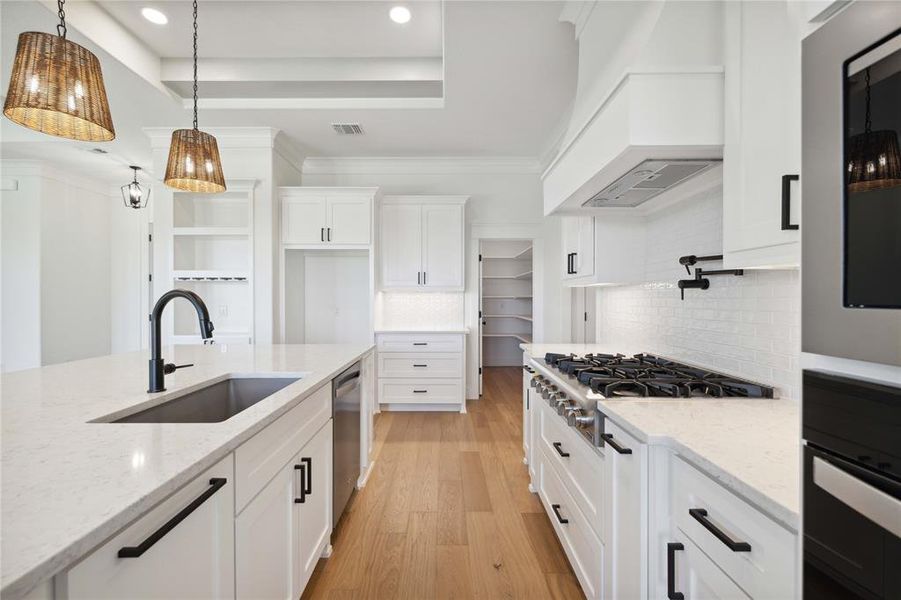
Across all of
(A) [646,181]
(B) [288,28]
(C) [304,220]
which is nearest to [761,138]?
(A) [646,181]

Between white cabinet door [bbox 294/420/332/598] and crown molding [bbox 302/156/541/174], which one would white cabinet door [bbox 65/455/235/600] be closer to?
white cabinet door [bbox 294/420/332/598]

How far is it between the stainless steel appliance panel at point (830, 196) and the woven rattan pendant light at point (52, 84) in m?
1.92

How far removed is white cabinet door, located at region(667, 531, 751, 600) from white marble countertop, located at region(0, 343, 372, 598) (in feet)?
3.79

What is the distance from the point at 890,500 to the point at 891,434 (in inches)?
3.3

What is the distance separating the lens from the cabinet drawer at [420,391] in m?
4.47

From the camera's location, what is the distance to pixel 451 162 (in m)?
4.91

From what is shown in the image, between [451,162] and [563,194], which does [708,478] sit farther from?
[451,162]

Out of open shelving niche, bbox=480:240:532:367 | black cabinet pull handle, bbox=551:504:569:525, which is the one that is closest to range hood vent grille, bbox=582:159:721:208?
black cabinet pull handle, bbox=551:504:569:525

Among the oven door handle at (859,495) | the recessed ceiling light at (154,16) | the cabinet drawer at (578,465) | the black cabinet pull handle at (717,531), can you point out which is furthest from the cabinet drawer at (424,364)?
the oven door handle at (859,495)

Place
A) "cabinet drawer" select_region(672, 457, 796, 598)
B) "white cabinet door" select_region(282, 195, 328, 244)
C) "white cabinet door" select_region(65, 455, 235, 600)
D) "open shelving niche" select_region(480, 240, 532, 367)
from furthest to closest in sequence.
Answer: "open shelving niche" select_region(480, 240, 532, 367) < "white cabinet door" select_region(282, 195, 328, 244) < "cabinet drawer" select_region(672, 457, 796, 598) < "white cabinet door" select_region(65, 455, 235, 600)

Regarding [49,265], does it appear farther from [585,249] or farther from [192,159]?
[585,249]

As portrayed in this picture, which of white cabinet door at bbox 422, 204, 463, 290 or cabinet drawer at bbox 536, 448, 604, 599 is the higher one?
white cabinet door at bbox 422, 204, 463, 290

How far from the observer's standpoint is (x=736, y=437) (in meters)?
1.05

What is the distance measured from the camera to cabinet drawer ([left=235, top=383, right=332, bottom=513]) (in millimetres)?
1065
